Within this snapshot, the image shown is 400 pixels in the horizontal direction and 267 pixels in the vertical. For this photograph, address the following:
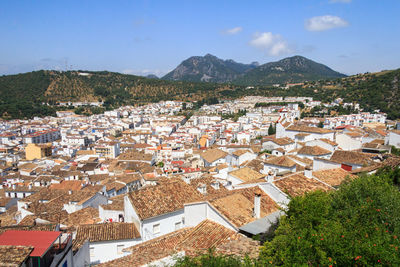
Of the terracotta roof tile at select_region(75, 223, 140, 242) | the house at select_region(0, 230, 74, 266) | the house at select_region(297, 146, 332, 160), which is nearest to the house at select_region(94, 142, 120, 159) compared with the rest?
the house at select_region(297, 146, 332, 160)

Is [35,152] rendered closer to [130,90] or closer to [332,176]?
[332,176]

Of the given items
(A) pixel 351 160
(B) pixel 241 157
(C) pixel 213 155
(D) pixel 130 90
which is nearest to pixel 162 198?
(A) pixel 351 160

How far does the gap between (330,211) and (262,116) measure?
297 ft

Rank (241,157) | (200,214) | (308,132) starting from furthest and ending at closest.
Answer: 1. (308,132)
2. (241,157)
3. (200,214)

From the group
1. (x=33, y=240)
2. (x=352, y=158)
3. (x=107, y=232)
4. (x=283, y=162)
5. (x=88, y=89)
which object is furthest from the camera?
(x=88, y=89)

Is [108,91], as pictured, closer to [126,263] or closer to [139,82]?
[139,82]

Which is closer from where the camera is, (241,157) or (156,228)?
(156,228)

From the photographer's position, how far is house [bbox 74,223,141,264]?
1318 centimetres

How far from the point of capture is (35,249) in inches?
298

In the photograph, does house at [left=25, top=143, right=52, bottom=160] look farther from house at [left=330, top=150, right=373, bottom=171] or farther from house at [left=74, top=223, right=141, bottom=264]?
house at [left=330, top=150, right=373, bottom=171]

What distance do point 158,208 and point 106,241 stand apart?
279 centimetres

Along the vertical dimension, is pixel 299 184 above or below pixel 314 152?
above

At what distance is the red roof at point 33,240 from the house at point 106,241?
459cm

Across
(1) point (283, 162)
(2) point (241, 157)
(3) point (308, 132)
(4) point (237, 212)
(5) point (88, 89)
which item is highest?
(5) point (88, 89)
